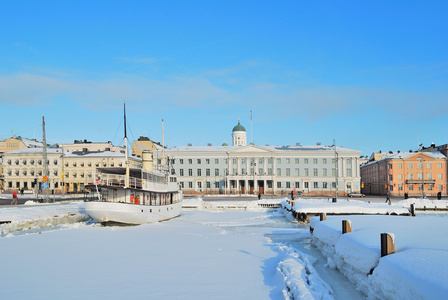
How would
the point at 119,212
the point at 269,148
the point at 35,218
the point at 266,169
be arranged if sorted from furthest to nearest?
the point at 269,148 < the point at 266,169 < the point at 35,218 < the point at 119,212

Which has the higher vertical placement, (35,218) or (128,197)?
(128,197)

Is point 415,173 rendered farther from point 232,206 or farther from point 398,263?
point 398,263

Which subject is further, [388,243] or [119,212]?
[119,212]

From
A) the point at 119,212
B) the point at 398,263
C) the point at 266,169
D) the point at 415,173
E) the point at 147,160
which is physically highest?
the point at 147,160

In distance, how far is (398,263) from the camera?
12109 millimetres

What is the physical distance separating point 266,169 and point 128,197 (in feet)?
244

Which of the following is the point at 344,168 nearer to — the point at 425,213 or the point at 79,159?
the point at 425,213

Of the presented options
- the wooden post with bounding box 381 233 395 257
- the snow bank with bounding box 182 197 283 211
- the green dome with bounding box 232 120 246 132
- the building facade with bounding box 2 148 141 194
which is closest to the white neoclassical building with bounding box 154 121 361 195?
the building facade with bounding box 2 148 141 194

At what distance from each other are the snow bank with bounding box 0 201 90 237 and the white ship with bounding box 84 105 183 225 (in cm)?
484

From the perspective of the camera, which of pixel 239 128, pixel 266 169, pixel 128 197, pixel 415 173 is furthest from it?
pixel 239 128

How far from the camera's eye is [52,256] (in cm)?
2022

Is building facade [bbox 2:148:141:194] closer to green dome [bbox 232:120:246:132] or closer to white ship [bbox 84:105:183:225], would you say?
green dome [bbox 232:120:246:132]

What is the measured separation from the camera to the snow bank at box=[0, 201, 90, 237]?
34781 millimetres

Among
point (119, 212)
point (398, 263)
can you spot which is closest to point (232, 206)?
point (119, 212)
